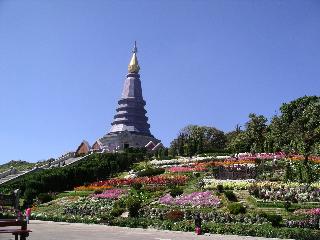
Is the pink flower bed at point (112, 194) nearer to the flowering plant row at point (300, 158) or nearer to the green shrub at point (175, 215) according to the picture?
the green shrub at point (175, 215)

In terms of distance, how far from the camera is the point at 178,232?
1047 inches

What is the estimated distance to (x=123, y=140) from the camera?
300ft

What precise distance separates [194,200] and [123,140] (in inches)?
2215

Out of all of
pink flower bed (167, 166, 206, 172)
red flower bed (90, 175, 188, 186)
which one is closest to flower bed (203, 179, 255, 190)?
red flower bed (90, 175, 188, 186)

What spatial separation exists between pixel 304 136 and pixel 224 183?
650 inches

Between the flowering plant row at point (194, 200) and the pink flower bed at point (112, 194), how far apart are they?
503 cm

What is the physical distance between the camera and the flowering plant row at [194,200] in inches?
1362

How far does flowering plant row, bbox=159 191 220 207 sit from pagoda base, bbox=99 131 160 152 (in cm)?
5323

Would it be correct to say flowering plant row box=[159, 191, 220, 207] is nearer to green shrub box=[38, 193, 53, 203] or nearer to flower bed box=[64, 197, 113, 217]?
flower bed box=[64, 197, 113, 217]

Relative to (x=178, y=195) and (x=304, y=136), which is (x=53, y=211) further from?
(x=304, y=136)

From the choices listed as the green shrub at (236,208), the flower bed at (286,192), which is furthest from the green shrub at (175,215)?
the flower bed at (286,192)

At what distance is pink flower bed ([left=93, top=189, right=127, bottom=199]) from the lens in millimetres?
41500

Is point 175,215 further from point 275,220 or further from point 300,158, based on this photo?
point 300,158

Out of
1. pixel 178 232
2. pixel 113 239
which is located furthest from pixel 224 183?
pixel 113 239
